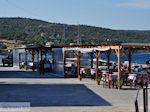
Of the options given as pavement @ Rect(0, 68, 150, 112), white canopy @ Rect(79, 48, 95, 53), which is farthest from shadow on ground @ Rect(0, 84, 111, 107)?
white canopy @ Rect(79, 48, 95, 53)

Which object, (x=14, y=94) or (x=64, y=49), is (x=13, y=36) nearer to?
(x=64, y=49)

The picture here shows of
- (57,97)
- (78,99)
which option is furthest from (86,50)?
(78,99)

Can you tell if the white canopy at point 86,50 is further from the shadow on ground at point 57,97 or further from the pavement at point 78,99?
the shadow on ground at point 57,97

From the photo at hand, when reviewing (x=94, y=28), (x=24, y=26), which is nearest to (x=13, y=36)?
(x=24, y=26)

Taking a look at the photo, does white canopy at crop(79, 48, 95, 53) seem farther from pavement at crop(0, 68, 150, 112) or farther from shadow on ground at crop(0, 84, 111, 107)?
shadow on ground at crop(0, 84, 111, 107)

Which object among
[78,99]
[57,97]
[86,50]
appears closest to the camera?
[78,99]

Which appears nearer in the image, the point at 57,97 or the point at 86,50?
the point at 57,97

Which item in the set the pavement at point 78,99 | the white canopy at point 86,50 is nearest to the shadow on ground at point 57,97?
the pavement at point 78,99

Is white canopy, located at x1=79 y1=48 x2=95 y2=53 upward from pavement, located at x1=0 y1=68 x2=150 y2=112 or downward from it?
A: upward

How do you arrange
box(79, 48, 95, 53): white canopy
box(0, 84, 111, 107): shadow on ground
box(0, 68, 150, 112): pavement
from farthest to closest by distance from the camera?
box(79, 48, 95, 53): white canopy
box(0, 84, 111, 107): shadow on ground
box(0, 68, 150, 112): pavement

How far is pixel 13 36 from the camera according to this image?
15262 cm

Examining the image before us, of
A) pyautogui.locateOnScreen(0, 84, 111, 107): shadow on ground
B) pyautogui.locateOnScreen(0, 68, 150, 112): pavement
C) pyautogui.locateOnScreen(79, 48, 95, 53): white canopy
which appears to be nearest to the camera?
pyautogui.locateOnScreen(0, 68, 150, 112): pavement

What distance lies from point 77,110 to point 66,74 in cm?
2417

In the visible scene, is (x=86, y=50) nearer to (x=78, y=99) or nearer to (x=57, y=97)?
(x=57, y=97)
